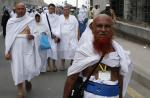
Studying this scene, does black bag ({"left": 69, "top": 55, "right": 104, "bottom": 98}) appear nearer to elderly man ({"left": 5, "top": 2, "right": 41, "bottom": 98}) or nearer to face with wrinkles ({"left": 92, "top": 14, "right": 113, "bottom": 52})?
face with wrinkles ({"left": 92, "top": 14, "right": 113, "bottom": 52})

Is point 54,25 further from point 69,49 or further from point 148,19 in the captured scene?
point 148,19

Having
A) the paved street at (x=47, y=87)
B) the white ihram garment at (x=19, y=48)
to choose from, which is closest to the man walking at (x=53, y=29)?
the paved street at (x=47, y=87)

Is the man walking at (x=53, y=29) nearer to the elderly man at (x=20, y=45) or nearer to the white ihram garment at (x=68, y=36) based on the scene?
the white ihram garment at (x=68, y=36)

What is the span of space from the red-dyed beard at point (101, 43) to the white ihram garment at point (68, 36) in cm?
858

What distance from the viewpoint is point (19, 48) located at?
8664 millimetres

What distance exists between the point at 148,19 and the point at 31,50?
1560 centimetres

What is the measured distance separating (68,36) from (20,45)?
15.3 feet

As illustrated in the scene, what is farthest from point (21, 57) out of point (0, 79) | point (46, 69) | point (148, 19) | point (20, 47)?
point (148, 19)

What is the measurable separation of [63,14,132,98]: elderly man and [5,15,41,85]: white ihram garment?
4.14m

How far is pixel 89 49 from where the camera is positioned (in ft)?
14.8

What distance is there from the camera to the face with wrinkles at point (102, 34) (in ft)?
14.6

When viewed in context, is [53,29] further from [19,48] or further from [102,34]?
[102,34]

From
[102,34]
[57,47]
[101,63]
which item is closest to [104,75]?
[101,63]

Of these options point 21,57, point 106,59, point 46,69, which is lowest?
point 46,69
